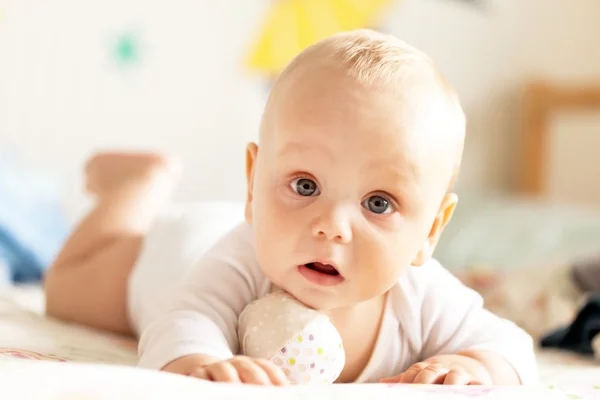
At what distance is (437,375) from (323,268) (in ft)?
0.46

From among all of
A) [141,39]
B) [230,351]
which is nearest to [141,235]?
[230,351]

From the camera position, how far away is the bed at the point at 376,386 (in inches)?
21.5

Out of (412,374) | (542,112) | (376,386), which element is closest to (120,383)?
(376,386)

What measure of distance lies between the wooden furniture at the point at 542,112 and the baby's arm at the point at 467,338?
2119mm

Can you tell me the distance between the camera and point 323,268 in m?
0.73

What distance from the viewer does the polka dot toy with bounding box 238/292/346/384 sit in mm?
725

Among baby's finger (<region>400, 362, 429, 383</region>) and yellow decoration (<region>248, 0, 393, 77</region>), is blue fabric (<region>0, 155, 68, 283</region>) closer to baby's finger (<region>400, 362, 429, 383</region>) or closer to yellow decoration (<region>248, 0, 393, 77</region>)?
yellow decoration (<region>248, 0, 393, 77</region>)

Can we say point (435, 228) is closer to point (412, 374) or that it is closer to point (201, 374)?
point (412, 374)

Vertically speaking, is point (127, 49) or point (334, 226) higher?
point (334, 226)

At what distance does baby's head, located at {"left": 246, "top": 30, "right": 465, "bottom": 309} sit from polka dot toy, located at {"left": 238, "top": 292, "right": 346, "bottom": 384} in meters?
0.02

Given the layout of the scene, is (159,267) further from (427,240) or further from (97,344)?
(427,240)

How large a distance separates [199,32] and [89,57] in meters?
0.34

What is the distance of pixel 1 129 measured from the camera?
2070 mm

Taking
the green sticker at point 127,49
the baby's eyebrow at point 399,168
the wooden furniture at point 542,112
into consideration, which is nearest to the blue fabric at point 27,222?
the green sticker at point 127,49
